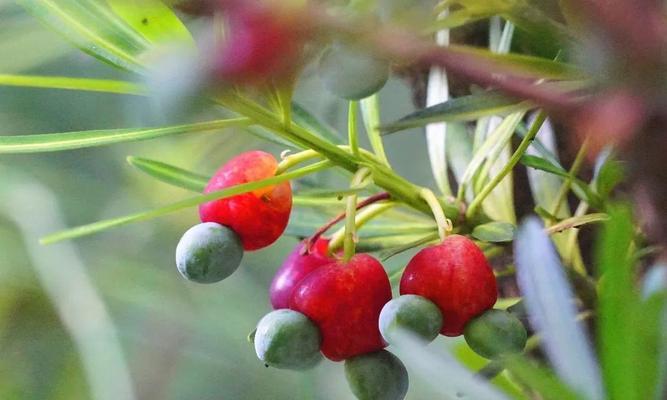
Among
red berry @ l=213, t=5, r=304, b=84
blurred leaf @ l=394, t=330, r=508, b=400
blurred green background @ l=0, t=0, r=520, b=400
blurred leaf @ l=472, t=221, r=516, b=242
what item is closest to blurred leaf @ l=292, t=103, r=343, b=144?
blurred leaf @ l=472, t=221, r=516, b=242

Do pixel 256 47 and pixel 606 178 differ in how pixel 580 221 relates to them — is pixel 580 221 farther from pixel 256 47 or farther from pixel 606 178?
pixel 256 47

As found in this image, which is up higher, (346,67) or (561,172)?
(346,67)

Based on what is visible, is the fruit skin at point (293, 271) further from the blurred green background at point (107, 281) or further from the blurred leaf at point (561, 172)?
the blurred green background at point (107, 281)

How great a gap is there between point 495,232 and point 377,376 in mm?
96

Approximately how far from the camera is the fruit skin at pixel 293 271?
0.39m

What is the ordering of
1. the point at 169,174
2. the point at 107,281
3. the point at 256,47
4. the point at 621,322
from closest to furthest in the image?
the point at 256,47 < the point at 621,322 < the point at 169,174 < the point at 107,281

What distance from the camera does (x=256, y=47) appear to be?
105 mm

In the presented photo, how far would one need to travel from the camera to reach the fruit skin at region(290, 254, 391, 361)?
1.13ft

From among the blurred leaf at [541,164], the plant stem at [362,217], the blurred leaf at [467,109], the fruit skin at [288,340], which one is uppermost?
the blurred leaf at [467,109]

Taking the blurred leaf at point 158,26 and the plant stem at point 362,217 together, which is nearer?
the blurred leaf at point 158,26

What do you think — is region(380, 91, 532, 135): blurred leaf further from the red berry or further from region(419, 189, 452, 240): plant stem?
the red berry

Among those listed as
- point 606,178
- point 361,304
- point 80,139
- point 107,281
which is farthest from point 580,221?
point 107,281

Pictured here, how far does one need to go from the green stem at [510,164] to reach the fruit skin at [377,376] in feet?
0.35

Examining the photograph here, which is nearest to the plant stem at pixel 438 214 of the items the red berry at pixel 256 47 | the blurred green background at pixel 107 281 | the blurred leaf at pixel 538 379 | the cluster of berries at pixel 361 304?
the cluster of berries at pixel 361 304
